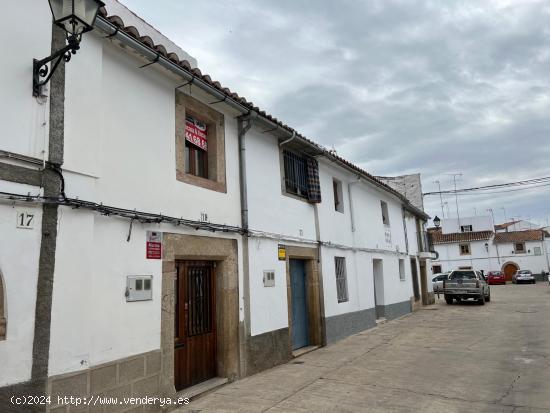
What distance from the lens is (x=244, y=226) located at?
730 cm

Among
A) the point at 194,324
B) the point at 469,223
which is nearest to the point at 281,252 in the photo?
the point at 194,324

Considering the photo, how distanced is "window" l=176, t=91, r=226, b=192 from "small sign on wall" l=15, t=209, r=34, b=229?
2383 millimetres

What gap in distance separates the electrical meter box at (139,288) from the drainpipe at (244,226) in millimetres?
2212

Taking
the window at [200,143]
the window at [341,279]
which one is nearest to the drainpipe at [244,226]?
the window at [200,143]

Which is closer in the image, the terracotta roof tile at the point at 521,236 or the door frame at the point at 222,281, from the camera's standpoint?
the door frame at the point at 222,281

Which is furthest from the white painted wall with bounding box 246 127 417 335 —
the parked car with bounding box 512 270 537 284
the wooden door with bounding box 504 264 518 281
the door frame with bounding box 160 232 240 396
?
the wooden door with bounding box 504 264 518 281

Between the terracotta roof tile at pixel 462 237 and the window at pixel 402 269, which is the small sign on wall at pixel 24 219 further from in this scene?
the terracotta roof tile at pixel 462 237

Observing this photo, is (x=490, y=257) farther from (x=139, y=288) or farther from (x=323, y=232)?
(x=139, y=288)

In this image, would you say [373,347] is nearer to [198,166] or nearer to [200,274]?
[200,274]

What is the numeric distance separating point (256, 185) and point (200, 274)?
2.12 meters

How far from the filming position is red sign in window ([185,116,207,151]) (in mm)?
6629

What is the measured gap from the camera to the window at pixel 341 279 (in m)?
11.2

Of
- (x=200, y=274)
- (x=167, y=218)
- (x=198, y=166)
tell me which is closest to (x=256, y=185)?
(x=198, y=166)

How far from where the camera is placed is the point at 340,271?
11430 mm
